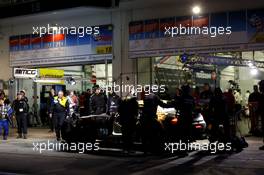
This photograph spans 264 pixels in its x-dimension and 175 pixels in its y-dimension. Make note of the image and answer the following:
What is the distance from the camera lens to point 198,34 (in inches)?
722

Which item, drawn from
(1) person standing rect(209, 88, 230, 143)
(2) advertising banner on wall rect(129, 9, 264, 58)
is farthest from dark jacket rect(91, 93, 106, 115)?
(1) person standing rect(209, 88, 230, 143)

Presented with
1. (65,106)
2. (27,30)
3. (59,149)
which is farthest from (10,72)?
(59,149)

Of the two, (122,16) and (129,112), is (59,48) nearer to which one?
(122,16)

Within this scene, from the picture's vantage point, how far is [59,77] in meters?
22.8

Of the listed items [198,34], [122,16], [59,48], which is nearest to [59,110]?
[122,16]

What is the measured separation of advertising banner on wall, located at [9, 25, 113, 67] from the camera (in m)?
20.9

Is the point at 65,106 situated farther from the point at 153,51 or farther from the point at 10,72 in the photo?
the point at 10,72

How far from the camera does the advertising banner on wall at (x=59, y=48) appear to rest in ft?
68.5

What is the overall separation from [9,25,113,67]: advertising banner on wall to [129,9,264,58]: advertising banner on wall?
156 cm

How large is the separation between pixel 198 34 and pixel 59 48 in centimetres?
730

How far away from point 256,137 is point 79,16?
10225 mm

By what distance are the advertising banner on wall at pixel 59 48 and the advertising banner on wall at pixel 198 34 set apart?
5.13ft

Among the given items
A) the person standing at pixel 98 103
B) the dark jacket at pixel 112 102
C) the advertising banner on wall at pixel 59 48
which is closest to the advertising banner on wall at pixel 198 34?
the advertising banner on wall at pixel 59 48

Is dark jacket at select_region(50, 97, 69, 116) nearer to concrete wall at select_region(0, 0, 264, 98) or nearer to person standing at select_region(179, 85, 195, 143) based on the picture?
concrete wall at select_region(0, 0, 264, 98)
